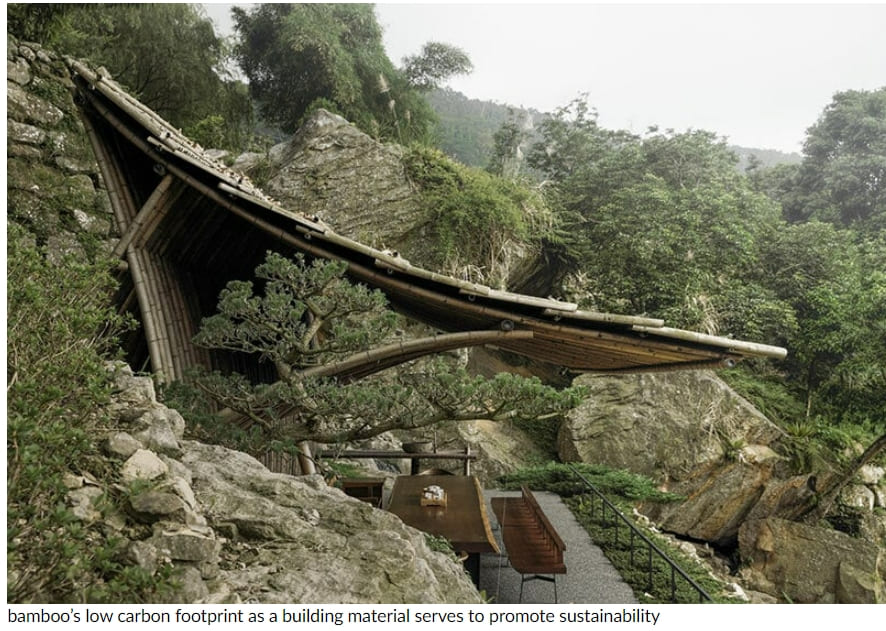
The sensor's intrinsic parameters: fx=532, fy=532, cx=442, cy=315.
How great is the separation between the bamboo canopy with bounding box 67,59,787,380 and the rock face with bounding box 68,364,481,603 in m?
1.44

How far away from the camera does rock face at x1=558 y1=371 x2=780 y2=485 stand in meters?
8.79

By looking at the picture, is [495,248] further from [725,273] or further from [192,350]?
[192,350]

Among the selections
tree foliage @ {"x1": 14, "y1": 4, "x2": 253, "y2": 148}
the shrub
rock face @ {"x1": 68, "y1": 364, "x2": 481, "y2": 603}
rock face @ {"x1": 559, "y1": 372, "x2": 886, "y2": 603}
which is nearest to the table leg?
rock face @ {"x1": 68, "y1": 364, "x2": 481, "y2": 603}

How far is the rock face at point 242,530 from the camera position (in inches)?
66.8

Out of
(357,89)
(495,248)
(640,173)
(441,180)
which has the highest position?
(357,89)

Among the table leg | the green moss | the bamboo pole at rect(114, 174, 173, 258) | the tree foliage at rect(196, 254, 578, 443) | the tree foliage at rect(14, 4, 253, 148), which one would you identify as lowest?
the table leg

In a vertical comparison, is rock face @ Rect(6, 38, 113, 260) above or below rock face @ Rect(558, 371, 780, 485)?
above

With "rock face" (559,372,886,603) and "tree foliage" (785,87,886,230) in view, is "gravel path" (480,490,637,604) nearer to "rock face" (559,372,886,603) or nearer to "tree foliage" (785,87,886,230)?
"rock face" (559,372,886,603)

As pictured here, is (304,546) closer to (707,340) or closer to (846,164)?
(707,340)

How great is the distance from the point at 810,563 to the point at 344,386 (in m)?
8.91

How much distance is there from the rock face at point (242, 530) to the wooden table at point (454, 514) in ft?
3.51

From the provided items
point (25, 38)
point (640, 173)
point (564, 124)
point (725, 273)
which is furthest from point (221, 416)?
point (564, 124)

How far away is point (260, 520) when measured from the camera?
2107 millimetres

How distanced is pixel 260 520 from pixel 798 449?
9501mm
